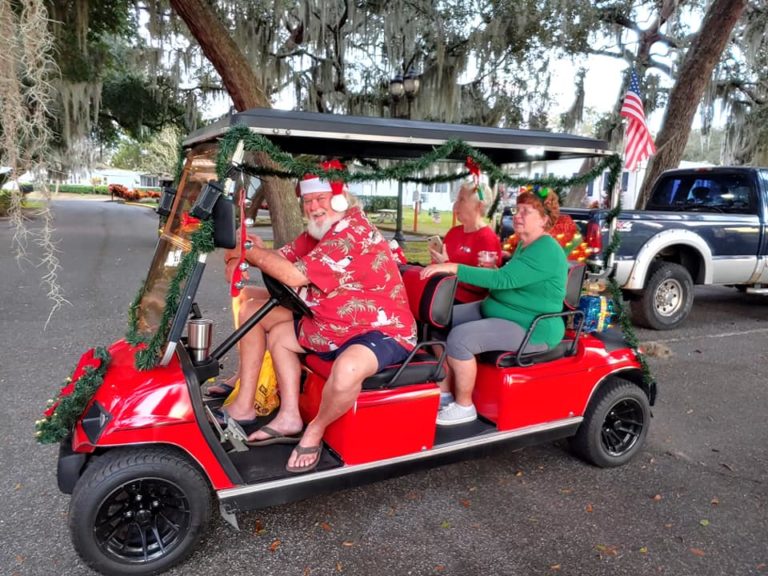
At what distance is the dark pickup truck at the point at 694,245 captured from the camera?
20.5 feet

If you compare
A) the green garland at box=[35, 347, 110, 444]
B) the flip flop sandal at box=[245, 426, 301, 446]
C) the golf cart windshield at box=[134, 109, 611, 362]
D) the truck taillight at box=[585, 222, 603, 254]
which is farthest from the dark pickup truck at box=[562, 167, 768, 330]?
the green garland at box=[35, 347, 110, 444]

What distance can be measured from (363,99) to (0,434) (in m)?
12.2

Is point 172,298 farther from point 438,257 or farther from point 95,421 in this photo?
point 438,257

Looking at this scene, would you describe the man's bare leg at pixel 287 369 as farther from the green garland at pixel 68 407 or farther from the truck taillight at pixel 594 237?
the truck taillight at pixel 594 237

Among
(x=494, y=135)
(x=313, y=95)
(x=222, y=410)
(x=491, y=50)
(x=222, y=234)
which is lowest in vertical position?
(x=222, y=410)

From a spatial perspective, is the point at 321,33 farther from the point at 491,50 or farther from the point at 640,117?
the point at 640,117

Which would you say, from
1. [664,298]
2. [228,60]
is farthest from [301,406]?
[228,60]

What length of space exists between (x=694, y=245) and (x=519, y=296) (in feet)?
14.9

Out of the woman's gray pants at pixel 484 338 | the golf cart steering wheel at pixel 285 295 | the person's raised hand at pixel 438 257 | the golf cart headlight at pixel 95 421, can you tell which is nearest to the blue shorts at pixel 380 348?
the golf cart steering wheel at pixel 285 295

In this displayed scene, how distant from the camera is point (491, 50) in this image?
12.8 meters

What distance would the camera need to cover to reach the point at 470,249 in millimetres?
3949

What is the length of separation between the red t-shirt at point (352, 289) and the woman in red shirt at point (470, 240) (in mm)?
1033

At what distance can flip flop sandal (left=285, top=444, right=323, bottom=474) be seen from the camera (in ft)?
8.32

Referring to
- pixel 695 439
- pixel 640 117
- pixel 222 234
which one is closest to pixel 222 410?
pixel 222 234
